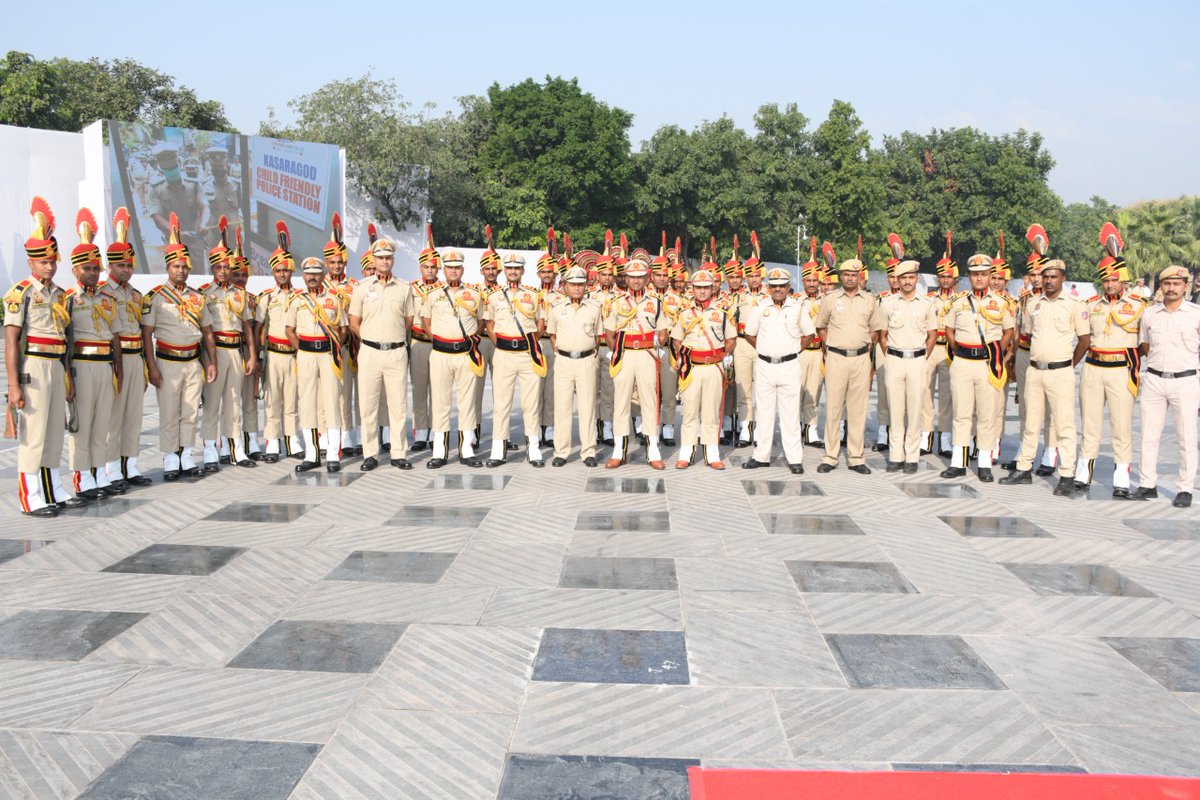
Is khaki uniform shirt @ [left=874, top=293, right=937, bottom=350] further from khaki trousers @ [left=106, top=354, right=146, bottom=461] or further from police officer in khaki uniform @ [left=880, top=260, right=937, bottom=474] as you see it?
khaki trousers @ [left=106, top=354, right=146, bottom=461]

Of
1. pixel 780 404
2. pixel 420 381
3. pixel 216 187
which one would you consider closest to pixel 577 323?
pixel 420 381

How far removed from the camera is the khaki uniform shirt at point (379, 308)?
27.0 ft

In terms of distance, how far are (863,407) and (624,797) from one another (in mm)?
6236

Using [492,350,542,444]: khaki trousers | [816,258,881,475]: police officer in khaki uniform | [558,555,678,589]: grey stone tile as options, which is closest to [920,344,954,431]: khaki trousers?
[816,258,881,475]: police officer in khaki uniform

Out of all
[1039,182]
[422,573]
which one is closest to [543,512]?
[422,573]

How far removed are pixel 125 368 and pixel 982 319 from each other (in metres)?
7.22

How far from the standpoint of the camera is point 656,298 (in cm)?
854

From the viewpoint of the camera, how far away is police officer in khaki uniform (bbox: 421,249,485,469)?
334 inches

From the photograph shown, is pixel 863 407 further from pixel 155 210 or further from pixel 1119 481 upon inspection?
pixel 155 210

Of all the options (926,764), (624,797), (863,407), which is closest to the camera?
(624,797)

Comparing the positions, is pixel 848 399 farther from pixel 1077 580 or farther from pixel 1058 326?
pixel 1077 580

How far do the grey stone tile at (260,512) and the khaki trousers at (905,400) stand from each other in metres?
5.12

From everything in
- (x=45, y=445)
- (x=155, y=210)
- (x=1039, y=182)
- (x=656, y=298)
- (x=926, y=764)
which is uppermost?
(x=1039, y=182)

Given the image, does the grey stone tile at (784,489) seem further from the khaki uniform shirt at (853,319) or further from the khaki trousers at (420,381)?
the khaki trousers at (420,381)
